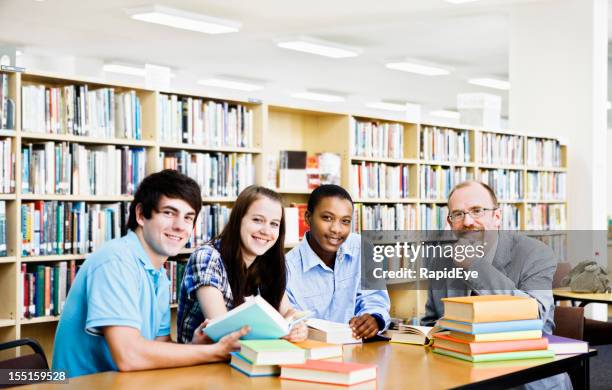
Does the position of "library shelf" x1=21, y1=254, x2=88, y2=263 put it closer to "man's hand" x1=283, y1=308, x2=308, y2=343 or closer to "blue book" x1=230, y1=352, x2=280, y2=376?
"man's hand" x1=283, y1=308, x2=308, y2=343

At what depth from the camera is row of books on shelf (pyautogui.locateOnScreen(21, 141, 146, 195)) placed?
4.36 meters

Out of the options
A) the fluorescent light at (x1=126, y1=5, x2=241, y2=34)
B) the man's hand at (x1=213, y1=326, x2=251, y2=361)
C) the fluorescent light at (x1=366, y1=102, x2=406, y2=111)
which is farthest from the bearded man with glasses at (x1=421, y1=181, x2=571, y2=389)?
the fluorescent light at (x1=366, y1=102, x2=406, y2=111)

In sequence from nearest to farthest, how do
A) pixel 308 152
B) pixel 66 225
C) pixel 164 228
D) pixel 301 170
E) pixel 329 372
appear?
pixel 329 372 → pixel 164 228 → pixel 66 225 → pixel 301 170 → pixel 308 152

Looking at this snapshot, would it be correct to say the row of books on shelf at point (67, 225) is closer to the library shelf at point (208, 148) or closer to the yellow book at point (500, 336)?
the library shelf at point (208, 148)

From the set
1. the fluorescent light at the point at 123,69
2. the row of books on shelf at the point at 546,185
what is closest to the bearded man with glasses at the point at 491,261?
the row of books on shelf at the point at 546,185

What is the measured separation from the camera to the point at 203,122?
5129 mm

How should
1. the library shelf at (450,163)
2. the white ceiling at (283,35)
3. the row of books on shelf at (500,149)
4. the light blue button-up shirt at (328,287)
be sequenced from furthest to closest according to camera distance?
1. the white ceiling at (283,35)
2. the row of books on shelf at (500,149)
3. the library shelf at (450,163)
4. the light blue button-up shirt at (328,287)

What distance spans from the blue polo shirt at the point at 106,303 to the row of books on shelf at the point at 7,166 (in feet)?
6.09

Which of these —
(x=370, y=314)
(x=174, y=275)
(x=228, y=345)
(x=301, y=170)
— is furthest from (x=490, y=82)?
(x=228, y=345)

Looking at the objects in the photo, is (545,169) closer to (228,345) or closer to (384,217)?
(384,217)

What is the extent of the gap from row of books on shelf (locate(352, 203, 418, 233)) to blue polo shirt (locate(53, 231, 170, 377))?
11.4ft

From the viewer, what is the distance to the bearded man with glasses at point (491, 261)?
9.75 ft

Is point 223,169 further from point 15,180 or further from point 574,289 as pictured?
point 574,289

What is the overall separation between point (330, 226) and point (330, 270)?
202mm
